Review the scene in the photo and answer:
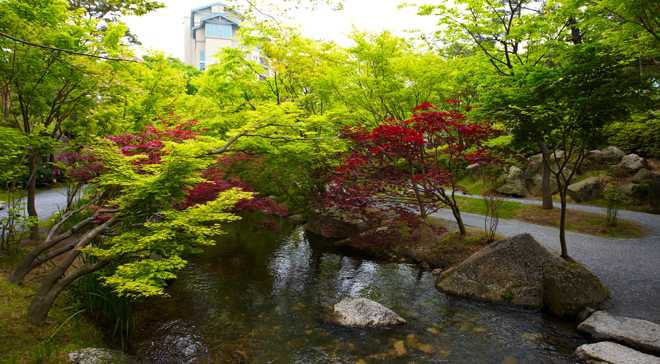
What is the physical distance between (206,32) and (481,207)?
46355 mm

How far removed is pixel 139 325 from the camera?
4637mm

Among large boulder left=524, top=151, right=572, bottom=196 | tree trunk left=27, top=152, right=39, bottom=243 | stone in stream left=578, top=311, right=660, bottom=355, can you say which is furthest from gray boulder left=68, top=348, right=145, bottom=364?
large boulder left=524, top=151, right=572, bottom=196

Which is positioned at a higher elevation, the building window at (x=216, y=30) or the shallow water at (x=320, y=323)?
the building window at (x=216, y=30)

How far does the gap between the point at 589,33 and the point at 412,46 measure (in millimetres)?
4667

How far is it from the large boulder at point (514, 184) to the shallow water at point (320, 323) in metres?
8.99

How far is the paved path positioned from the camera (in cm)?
488

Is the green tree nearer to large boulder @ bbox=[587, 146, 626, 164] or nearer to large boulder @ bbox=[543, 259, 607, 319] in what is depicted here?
large boulder @ bbox=[543, 259, 607, 319]

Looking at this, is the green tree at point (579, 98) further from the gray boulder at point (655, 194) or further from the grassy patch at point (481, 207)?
the gray boulder at point (655, 194)

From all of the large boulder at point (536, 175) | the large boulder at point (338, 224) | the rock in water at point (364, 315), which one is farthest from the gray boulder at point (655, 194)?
the rock in water at point (364, 315)

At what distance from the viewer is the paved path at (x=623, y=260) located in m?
4.88

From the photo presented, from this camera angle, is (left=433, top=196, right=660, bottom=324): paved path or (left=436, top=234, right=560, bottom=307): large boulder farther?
(left=436, top=234, right=560, bottom=307): large boulder

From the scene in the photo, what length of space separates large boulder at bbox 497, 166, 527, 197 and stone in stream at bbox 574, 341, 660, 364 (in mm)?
10858

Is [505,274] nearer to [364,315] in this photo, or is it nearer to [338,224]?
[364,315]

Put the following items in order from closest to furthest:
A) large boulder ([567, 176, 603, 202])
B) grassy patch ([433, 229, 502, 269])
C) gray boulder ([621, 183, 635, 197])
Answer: grassy patch ([433, 229, 502, 269]) < gray boulder ([621, 183, 635, 197]) < large boulder ([567, 176, 603, 202])
